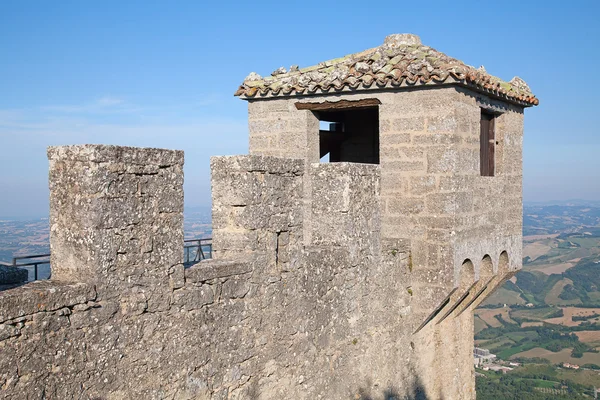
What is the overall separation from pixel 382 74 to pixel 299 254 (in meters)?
3.01

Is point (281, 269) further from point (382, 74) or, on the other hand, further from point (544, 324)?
point (544, 324)

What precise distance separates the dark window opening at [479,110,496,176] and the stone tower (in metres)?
0.02

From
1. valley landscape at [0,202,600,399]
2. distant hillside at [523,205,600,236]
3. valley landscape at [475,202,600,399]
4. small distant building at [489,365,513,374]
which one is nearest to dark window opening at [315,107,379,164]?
valley landscape at [0,202,600,399]

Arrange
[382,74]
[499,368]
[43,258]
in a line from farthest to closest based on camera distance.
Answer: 1. [499,368]
2. [43,258]
3. [382,74]

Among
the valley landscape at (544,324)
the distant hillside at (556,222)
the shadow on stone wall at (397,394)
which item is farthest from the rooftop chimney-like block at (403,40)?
the distant hillside at (556,222)

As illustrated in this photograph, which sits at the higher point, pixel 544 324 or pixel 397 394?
pixel 397 394

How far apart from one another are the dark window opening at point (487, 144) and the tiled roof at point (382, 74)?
A: 1.28 feet

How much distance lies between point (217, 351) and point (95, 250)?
145cm

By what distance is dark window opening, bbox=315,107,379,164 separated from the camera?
11.3 m

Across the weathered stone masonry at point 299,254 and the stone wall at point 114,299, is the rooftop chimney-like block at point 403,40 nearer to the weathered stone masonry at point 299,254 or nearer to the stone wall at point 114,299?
the weathered stone masonry at point 299,254

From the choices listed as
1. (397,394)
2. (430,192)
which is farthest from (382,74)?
(397,394)

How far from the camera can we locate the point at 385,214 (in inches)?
328

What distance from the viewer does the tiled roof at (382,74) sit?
312 inches

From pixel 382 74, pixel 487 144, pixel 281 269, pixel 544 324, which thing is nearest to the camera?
pixel 281 269
